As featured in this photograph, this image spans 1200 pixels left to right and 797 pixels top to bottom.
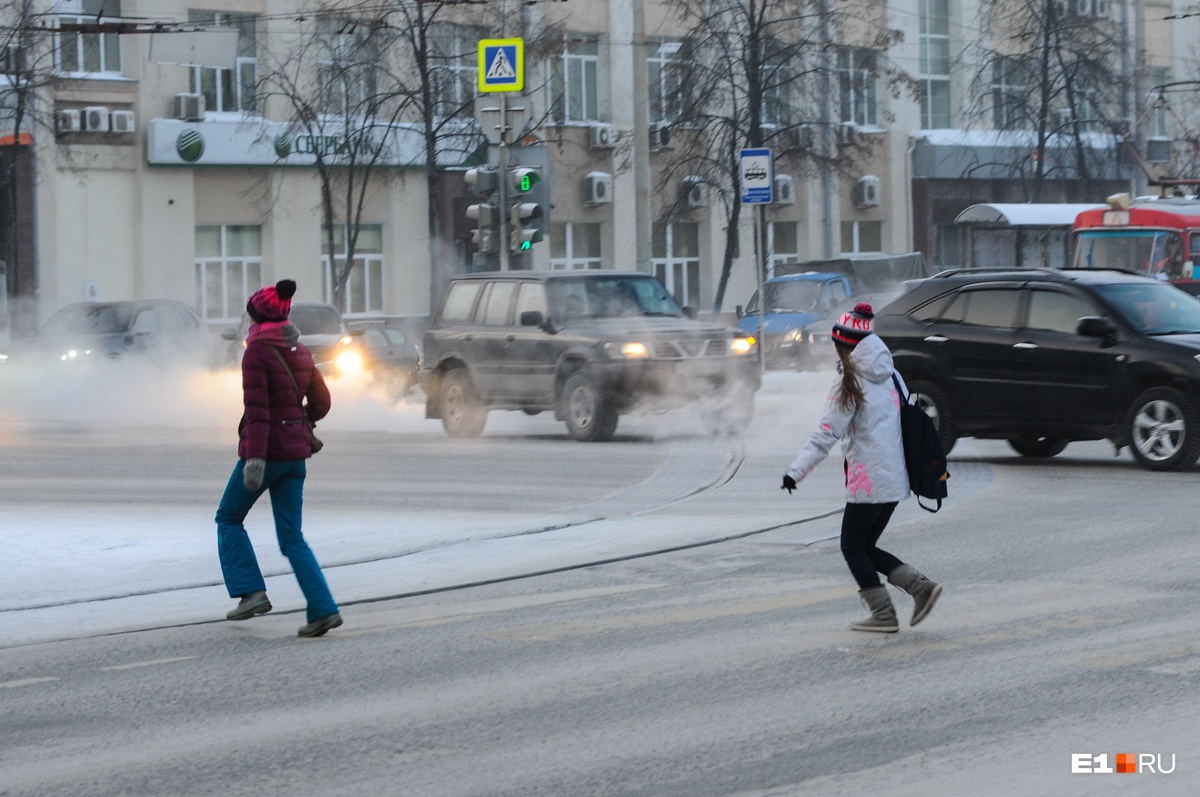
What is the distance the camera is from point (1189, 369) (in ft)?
50.8

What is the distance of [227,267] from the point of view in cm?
4100

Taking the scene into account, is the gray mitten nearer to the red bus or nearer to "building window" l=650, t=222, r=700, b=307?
the red bus

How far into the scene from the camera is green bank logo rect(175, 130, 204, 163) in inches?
1550

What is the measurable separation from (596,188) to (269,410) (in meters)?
38.3

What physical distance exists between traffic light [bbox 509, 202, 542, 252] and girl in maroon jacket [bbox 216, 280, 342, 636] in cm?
1716

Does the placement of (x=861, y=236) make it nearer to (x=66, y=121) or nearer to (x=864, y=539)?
(x=66, y=121)

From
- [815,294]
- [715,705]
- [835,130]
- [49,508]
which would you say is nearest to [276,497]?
[715,705]

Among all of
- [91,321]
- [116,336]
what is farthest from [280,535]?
[91,321]

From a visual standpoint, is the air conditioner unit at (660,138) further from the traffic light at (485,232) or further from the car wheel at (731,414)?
the car wheel at (731,414)

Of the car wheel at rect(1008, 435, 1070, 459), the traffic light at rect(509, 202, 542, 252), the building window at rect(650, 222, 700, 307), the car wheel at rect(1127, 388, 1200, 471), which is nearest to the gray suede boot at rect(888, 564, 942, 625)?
the car wheel at rect(1127, 388, 1200, 471)

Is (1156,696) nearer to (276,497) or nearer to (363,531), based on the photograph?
(276,497)

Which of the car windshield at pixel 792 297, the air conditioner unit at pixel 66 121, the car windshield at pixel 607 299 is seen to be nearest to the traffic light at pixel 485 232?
the car windshield at pixel 607 299

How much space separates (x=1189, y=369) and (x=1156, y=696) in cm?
891

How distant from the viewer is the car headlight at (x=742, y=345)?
66.2 feet
